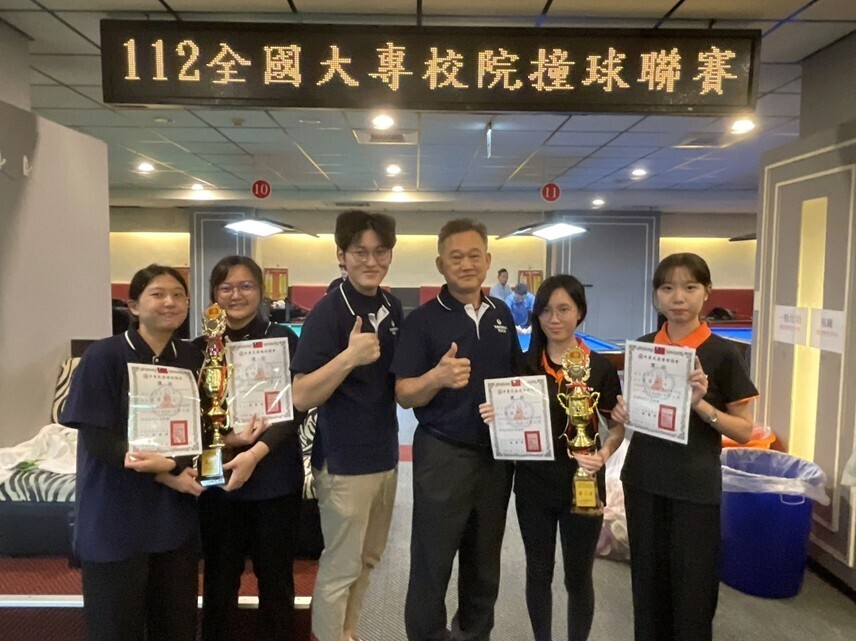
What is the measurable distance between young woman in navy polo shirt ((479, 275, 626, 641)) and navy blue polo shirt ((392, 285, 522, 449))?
0.48 ft

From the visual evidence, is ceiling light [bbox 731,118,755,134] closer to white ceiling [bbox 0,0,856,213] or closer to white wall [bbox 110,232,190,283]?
white ceiling [bbox 0,0,856,213]

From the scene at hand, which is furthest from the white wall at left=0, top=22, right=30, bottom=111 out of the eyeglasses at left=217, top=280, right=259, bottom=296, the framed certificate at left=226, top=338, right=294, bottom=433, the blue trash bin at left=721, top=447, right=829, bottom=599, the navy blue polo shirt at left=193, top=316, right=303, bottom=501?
the blue trash bin at left=721, top=447, right=829, bottom=599

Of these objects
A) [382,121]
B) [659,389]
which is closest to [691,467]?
[659,389]

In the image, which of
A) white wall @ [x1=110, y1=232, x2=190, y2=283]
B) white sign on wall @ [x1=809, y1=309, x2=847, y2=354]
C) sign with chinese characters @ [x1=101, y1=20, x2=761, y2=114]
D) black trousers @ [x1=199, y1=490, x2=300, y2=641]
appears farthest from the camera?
white wall @ [x1=110, y1=232, x2=190, y2=283]

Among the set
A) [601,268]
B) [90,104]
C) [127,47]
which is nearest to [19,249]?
[127,47]

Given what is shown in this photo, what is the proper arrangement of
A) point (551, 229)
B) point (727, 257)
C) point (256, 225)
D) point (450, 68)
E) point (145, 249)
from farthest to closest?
1. point (727, 257)
2. point (145, 249)
3. point (551, 229)
4. point (256, 225)
5. point (450, 68)

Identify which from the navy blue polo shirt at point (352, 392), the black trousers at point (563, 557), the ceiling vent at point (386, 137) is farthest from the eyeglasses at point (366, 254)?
the ceiling vent at point (386, 137)

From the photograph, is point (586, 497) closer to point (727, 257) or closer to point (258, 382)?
point (258, 382)

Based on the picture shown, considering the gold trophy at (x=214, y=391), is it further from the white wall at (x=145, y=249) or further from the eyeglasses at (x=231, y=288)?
the white wall at (x=145, y=249)

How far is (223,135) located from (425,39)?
170 inches

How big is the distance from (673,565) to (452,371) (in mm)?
1072

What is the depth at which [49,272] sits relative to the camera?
3617 millimetres

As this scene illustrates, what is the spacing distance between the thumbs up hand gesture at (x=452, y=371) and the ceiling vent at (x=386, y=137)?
460 centimetres

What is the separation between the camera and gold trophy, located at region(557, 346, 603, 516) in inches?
77.8
